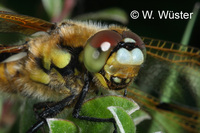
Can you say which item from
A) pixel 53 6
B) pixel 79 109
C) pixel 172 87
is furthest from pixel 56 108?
pixel 53 6

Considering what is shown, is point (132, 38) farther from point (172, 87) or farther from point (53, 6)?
point (53, 6)

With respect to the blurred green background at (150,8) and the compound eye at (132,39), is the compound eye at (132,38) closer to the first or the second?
the compound eye at (132,39)

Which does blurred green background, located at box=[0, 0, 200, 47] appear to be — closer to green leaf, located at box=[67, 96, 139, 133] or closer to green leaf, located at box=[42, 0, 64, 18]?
green leaf, located at box=[42, 0, 64, 18]

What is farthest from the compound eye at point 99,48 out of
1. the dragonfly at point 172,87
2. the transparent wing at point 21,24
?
the dragonfly at point 172,87

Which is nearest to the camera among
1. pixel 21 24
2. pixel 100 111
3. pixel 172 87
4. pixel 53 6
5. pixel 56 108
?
pixel 100 111

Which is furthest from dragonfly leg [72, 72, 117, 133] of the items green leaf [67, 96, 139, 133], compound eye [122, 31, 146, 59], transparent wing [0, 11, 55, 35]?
transparent wing [0, 11, 55, 35]

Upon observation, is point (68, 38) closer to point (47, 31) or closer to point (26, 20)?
point (47, 31)

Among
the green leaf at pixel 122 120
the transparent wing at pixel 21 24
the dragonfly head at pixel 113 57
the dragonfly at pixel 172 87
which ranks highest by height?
the transparent wing at pixel 21 24
